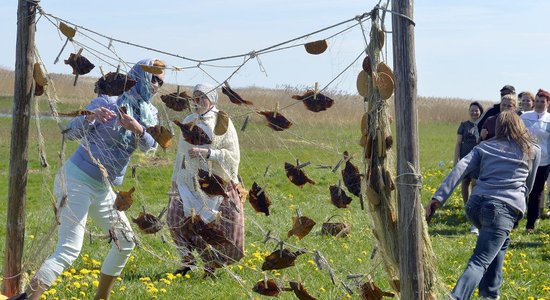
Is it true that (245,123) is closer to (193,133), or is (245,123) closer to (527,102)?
(193,133)

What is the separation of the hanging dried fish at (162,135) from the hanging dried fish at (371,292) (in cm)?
120

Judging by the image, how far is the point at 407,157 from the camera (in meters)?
4.30

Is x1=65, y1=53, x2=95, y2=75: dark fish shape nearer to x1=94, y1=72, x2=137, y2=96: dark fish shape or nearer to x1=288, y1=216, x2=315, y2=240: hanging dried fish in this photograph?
x1=94, y1=72, x2=137, y2=96: dark fish shape

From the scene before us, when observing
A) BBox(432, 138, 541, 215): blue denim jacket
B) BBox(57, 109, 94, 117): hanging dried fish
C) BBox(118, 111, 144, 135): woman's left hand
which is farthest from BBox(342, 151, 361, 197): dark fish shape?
BBox(432, 138, 541, 215): blue denim jacket

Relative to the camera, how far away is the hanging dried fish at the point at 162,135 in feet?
14.8

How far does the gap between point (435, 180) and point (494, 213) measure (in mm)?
10229

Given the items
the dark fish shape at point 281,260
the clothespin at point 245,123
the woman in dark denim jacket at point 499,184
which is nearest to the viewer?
the clothespin at point 245,123

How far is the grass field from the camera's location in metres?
4.64

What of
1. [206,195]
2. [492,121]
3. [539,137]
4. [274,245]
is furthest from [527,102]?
[206,195]

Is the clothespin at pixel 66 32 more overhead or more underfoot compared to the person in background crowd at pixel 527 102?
more overhead

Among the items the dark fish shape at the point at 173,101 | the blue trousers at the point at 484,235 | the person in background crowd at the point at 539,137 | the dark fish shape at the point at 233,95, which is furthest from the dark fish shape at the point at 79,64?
the person in background crowd at the point at 539,137

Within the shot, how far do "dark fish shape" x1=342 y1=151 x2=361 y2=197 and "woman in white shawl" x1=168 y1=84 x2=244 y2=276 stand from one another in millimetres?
564

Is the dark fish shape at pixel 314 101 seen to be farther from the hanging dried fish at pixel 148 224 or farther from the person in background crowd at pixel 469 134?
the person in background crowd at pixel 469 134

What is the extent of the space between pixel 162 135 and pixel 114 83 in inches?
14.3
